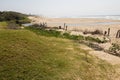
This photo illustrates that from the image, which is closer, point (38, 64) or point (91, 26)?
point (38, 64)

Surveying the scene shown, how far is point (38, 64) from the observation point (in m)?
8.86

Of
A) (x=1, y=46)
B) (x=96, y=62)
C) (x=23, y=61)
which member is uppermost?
(x=1, y=46)

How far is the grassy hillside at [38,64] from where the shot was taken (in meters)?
8.14

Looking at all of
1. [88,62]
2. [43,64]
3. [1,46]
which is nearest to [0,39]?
[1,46]

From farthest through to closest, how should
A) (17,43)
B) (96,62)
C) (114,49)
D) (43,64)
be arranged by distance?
(114,49) → (96,62) → (17,43) → (43,64)

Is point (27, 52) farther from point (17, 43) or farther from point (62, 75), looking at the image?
point (62, 75)

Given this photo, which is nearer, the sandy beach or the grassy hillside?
the grassy hillside

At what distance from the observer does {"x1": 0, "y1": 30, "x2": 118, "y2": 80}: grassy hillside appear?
8.14 m

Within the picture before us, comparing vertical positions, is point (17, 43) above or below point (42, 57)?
above

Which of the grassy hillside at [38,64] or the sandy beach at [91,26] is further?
the sandy beach at [91,26]

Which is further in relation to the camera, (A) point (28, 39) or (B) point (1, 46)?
(A) point (28, 39)

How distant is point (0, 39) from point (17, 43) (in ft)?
3.79

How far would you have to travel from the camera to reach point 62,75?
840 cm

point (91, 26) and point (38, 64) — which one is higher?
point (38, 64)
